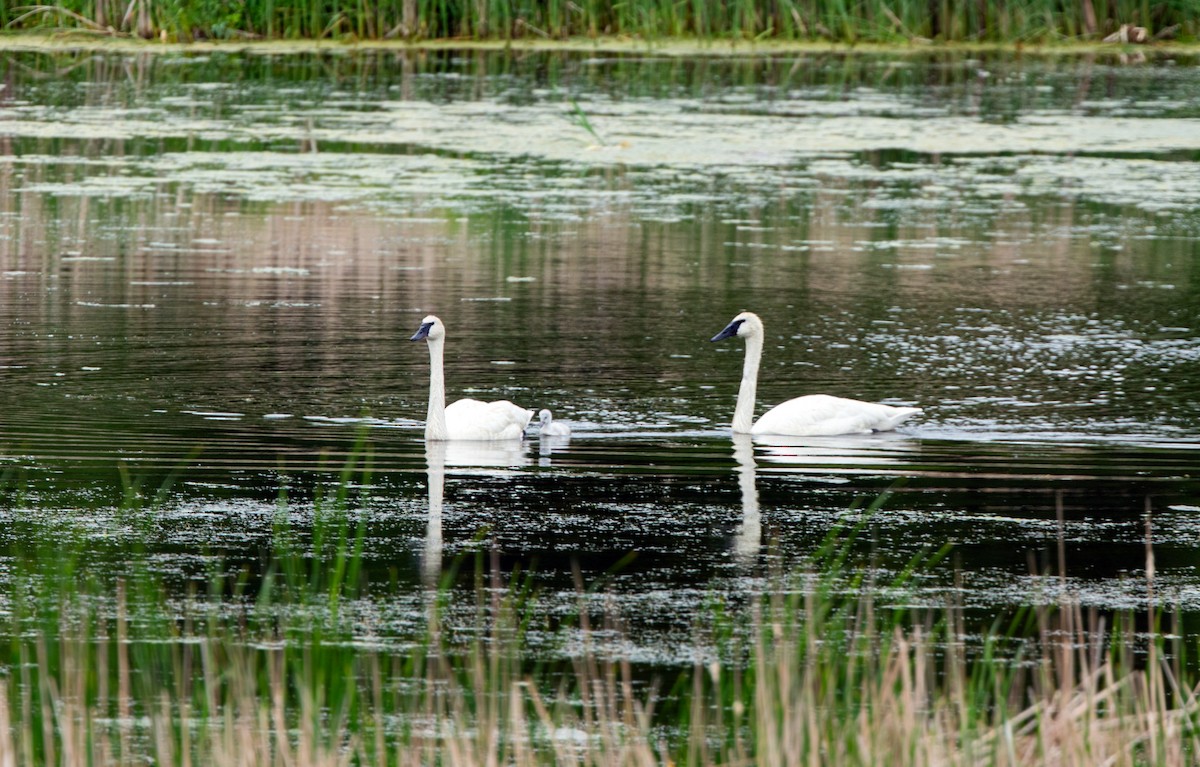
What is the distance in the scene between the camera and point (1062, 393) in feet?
32.0

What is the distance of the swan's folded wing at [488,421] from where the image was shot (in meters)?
8.84

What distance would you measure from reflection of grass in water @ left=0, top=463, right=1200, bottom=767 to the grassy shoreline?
1923 cm

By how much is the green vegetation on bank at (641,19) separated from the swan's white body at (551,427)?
15349mm

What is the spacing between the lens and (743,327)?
31.7 ft

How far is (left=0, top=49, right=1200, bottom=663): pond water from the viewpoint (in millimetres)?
6793

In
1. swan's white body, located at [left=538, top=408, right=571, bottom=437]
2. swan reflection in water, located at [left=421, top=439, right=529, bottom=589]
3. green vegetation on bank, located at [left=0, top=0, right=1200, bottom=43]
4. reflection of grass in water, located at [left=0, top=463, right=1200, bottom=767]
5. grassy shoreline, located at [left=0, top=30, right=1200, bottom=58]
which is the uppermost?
green vegetation on bank, located at [left=0, top=0, right=1200, bottom=43]

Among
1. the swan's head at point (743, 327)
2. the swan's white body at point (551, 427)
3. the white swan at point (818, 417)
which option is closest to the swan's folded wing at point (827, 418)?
the white swan at point (818, 417)

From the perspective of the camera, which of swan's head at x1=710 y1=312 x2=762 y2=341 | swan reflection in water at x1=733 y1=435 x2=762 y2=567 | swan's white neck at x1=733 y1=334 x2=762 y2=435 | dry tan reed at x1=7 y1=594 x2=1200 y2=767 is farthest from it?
swan's head at x1=710 y1=312 x2=762 y2=341

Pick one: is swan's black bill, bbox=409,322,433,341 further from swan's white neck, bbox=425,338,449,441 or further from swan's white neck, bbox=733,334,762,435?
swan's white neck, bbox=733,334,762,435

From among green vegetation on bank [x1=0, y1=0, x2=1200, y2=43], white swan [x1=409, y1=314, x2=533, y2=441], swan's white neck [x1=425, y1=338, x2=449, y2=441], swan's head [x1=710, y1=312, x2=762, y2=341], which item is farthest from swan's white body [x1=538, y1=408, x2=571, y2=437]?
green vegetation on bank [x1=0, y1=0, x2=1200, y2=43]

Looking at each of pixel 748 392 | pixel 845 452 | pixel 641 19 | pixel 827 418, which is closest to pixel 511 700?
pixel 845 452

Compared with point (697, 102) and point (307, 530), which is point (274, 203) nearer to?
point (697, 102)

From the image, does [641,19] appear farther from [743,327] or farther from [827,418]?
[827,418]

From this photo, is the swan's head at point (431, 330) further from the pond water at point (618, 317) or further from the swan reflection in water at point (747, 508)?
A: the swan reflection in water at point (747, 508)
